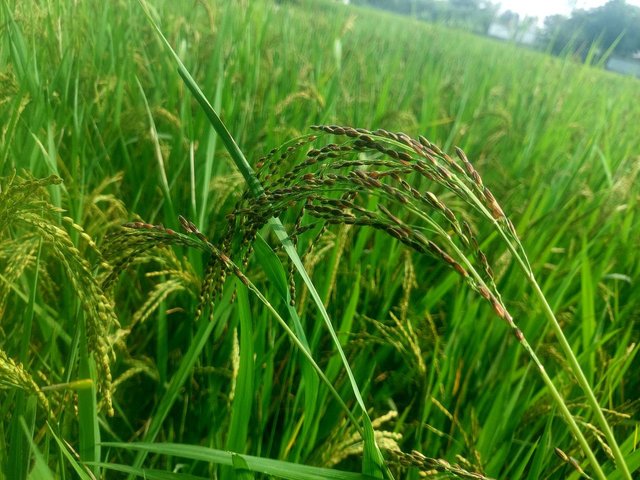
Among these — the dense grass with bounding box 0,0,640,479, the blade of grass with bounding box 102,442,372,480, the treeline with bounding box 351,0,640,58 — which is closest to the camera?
the blade of grass with bounding box 102,442,372,480

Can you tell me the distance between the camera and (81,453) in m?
0.77

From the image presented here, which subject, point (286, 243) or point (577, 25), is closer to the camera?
point (286, 243)

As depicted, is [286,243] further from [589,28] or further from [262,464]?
[589,28]

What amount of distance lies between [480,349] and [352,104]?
154cm

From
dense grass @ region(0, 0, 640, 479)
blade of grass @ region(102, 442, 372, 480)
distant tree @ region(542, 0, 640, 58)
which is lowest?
dense grass @ region(0, 0, 640, 479)

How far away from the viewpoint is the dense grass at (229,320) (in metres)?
0.81

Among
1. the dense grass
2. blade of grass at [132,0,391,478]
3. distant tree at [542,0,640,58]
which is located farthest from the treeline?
blade of grass at [132,0,391,478]

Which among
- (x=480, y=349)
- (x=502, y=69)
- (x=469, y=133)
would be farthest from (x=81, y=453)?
(x=502, y=69)

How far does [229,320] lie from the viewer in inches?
53.9

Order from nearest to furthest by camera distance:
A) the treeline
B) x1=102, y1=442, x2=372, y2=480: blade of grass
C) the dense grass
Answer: x1=102, y1=442, x2=372, y2=480: blade of grass, the dense grass, the treeline

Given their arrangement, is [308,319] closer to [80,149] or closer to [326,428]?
[326,428]

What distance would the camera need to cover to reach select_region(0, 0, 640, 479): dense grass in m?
0.81

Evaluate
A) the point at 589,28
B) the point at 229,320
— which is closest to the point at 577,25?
the point at 589,28

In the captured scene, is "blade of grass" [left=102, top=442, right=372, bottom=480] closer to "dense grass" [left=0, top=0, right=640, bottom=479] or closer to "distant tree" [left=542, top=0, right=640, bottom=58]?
"dense grass" [left=0, top=0, right=640, bottom=479]
